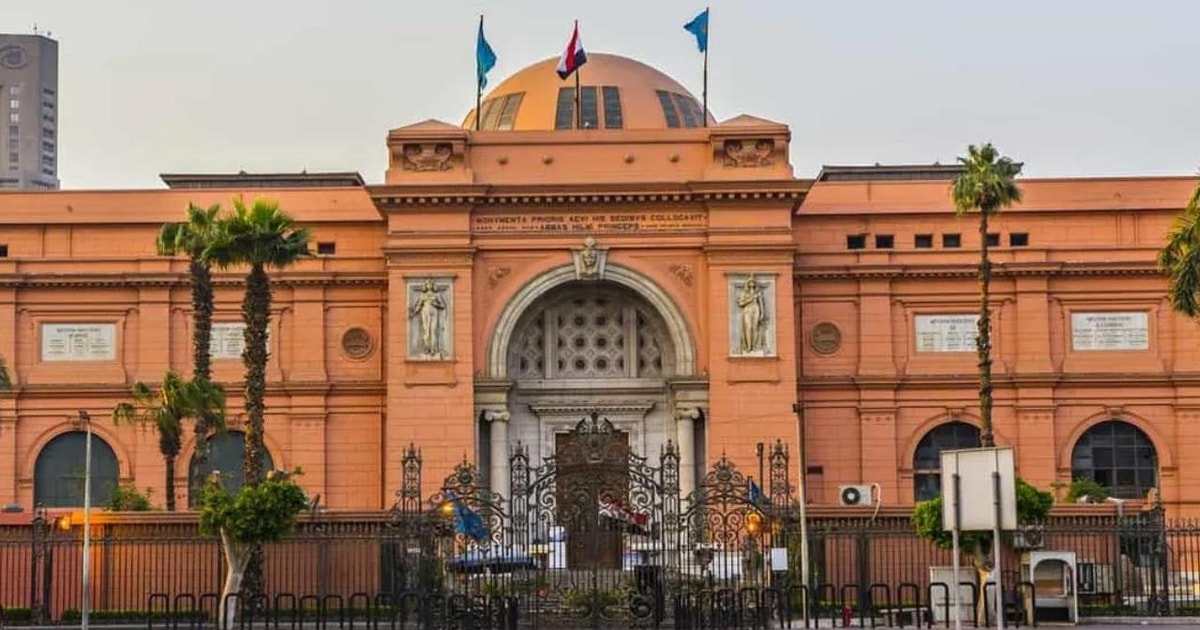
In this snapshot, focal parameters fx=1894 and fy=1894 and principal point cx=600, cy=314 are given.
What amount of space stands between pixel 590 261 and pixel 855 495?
10803 mm

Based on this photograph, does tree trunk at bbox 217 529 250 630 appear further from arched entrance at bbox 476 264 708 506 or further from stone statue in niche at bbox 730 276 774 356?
stone statue in niche at bbox 730 276 774 356

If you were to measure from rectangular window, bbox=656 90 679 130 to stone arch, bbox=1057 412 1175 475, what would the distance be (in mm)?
17258

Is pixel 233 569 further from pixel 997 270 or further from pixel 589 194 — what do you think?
pixel 997 270

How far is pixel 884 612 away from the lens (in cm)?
4569

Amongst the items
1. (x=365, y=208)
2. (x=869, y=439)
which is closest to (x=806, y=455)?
(x=869, y=439)

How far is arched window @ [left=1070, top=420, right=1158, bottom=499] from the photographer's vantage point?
60719 millimetres

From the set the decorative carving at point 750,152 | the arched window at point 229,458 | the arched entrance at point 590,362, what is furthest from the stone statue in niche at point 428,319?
the decorative carving at point 750,152

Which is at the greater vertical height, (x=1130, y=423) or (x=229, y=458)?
(x=1130, y=423)

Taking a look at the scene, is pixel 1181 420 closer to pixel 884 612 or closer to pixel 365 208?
pixel 884 612

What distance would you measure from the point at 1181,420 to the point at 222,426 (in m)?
30.1

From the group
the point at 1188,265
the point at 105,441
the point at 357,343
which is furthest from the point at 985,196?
the point at 105,441

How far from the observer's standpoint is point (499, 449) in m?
58.5

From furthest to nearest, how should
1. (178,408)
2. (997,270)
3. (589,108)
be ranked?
(589,108), (997,270), (178,408)

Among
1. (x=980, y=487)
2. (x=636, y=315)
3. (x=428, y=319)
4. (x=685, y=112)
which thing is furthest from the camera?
(x=685, y=112)
